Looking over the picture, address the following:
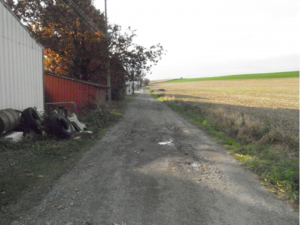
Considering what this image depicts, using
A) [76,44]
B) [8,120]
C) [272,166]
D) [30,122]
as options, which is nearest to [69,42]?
[76,44]

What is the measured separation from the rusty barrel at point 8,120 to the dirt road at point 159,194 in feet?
9.61

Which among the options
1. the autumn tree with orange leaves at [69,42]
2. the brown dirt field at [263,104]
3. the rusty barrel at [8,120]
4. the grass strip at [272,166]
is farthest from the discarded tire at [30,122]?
the autumn tree with orange leaves at [69,42]

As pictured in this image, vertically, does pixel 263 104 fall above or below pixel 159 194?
above

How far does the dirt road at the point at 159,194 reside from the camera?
381cm

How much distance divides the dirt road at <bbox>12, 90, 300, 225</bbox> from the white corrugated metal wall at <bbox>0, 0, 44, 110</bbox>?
444cm

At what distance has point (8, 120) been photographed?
26.7ft

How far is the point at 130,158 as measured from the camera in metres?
7.00

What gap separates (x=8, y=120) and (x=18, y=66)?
296 centimetres

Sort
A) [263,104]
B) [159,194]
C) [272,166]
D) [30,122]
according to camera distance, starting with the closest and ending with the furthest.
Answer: [159,194]
[272,166]
[30,122]
[263,104]

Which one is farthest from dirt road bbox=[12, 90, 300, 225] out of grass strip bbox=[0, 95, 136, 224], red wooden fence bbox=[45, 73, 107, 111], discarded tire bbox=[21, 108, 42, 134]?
red wooden fence bbox=[45, 73, 107, 111]

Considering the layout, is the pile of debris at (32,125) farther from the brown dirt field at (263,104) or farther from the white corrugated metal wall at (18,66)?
the brown dirt field at (263,104)

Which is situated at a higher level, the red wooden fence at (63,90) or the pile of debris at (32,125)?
the red wooden fence at (63,90)

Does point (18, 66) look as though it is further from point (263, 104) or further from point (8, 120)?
point (263, 104)

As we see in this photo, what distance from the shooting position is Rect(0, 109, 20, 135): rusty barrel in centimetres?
780
